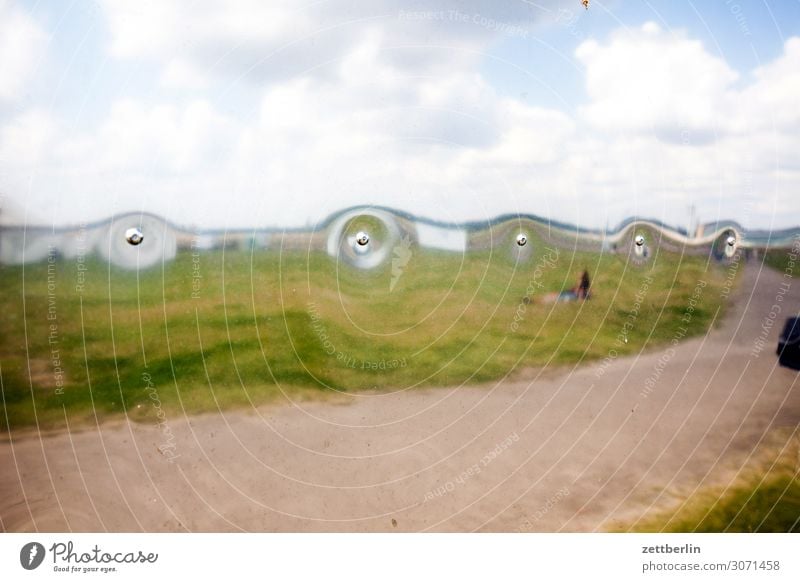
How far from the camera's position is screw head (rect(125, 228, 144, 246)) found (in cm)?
218

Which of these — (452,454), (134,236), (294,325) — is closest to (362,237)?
(294,325)

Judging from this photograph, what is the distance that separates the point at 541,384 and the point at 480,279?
0.55 m

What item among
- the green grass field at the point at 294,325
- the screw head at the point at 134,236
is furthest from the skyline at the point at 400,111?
the green grass field at the point at 294,325

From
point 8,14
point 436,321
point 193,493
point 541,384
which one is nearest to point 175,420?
point 193,493

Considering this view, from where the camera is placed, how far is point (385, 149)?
2.25 metres

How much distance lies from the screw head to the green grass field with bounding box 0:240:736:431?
0.13 metres

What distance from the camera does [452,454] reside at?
2373mm

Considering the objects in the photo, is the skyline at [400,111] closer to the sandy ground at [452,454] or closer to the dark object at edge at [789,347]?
the dark object at edge at [789,347]

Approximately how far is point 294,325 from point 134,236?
730mm

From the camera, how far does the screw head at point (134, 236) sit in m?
2.18

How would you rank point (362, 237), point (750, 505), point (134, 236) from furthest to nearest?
point (750, 505)
point (362, 237)
point (134, 236)

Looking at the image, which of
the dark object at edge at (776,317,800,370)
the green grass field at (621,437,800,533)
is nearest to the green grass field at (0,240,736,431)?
the dark object at edge at (776,317,800,370)

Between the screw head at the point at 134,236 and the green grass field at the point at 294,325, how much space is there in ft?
0.44

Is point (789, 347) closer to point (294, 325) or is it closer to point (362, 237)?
point (362, 237)
